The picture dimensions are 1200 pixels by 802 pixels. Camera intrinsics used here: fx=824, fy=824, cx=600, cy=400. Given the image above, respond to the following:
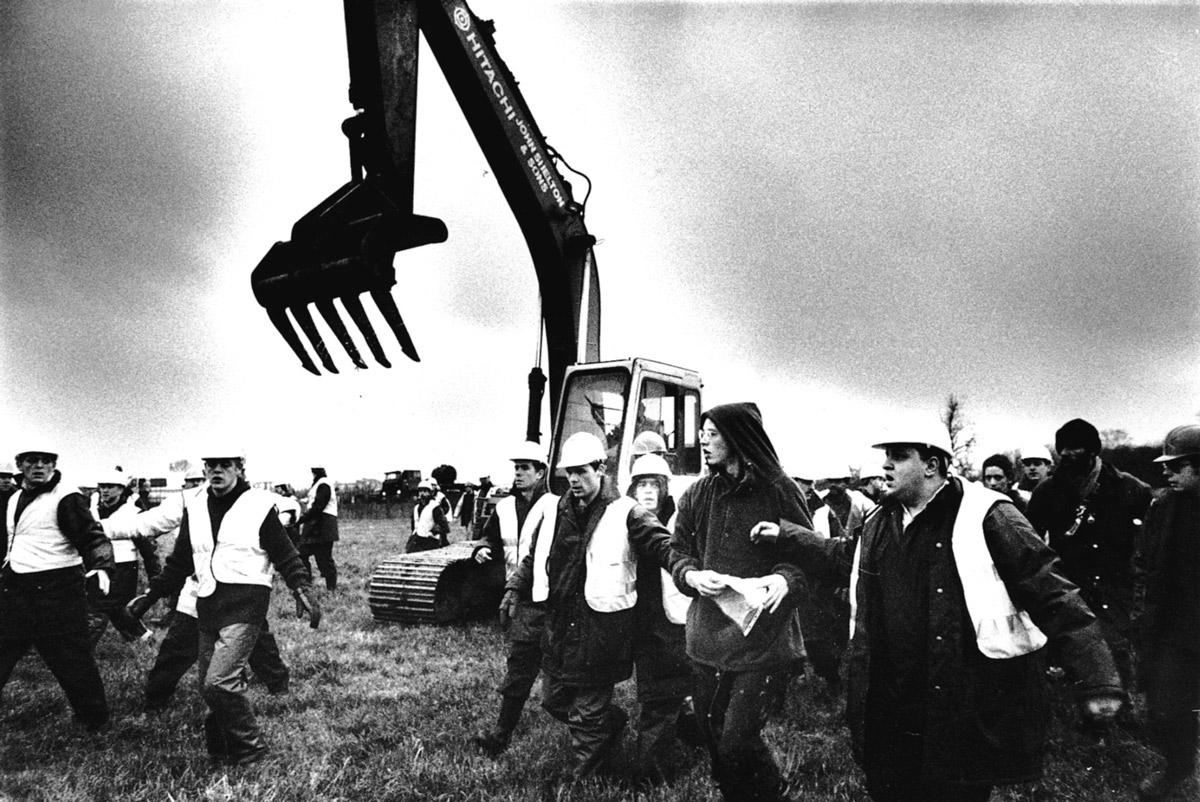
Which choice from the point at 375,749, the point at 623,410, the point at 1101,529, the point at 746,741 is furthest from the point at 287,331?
the point at 1101,529

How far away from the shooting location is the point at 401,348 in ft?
15.5

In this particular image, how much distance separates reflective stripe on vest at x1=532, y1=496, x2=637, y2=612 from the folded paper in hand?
0.88m

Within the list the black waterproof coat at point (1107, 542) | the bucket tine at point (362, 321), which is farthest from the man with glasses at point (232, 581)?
the black waterproof coat at point (1107, 542)

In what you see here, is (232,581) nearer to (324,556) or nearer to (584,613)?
(584,613)

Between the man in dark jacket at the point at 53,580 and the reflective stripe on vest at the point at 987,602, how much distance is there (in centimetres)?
581

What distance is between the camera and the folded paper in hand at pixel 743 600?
3.54m

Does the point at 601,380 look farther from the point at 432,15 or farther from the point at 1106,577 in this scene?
the point at 1106,577

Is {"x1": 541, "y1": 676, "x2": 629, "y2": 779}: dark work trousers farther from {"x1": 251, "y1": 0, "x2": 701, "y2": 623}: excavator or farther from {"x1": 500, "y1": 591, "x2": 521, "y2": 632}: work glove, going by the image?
{"x1": 251, "y1": 0, "x2": 701, "y2": 623}: excavator

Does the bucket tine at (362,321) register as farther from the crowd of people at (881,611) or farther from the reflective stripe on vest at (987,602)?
the reflective stripe on vest at (987,602)

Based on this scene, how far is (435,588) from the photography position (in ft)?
29.7

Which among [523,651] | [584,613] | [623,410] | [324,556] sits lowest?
[324,556]

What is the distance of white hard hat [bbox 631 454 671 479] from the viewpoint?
21.9 ft

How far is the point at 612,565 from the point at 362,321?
1950 millimetres

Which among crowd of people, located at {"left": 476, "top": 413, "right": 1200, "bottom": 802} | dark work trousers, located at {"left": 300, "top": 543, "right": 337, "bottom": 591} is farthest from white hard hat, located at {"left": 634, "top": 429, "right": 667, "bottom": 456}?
dark work trousers, located at {"left": 300, "top": 543, "right": 337, "bottom": 591}
